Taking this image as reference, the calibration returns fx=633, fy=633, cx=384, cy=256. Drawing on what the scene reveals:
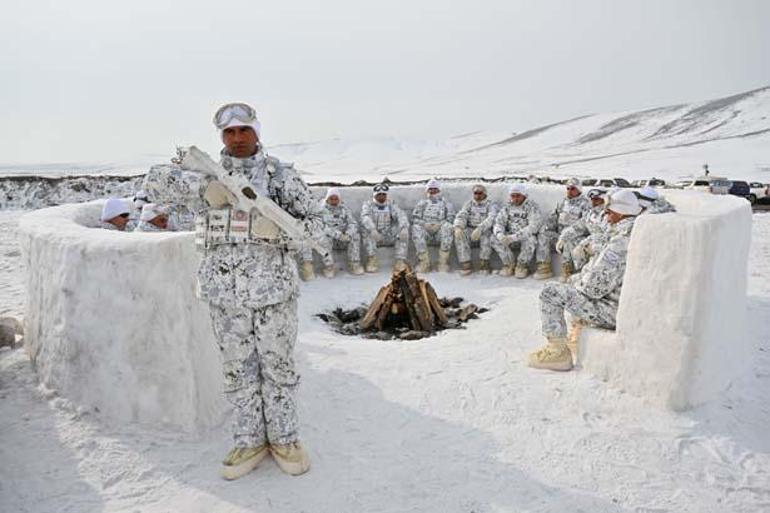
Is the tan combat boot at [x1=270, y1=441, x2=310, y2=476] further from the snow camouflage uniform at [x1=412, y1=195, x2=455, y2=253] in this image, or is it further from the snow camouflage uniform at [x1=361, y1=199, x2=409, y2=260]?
the snow camouflage uniform at [x1=412, y1=195, x2=455, y2=253]

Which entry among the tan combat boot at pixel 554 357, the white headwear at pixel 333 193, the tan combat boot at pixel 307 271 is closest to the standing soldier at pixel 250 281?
the tan combat boot at pixel 554 357

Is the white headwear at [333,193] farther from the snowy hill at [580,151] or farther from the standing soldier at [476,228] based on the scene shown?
the snowy hill at [580,151]

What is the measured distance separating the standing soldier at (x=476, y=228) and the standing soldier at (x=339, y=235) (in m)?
1.42

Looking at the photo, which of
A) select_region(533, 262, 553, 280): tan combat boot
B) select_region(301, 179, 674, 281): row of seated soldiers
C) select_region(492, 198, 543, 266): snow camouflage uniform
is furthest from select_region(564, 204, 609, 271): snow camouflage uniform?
select_region(492, 198, 543, 266): snow camouflage uniform

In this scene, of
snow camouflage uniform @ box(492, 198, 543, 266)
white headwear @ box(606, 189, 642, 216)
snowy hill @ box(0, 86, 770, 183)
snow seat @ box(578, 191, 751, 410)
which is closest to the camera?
snow seat @ box(578, 191, 751, 410)

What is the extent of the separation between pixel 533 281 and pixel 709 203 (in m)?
3.50

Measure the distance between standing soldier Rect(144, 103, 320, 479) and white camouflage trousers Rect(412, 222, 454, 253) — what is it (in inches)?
224

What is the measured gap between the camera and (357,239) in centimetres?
895

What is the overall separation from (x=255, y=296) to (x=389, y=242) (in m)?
6.03

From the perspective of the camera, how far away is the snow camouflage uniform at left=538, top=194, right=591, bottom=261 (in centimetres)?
790

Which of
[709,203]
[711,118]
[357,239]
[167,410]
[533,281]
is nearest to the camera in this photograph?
[167,410]

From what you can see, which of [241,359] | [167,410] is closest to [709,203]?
[241,359]

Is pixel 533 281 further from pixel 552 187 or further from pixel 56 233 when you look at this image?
pixel 56 233

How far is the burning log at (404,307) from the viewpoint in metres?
6.83
